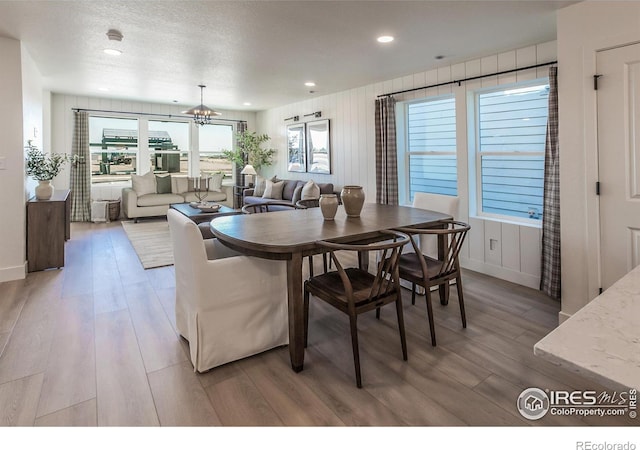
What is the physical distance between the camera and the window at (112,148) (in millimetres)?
7500

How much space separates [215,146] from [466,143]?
20.8 feet

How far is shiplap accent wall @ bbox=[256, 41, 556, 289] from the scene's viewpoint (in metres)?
3.70

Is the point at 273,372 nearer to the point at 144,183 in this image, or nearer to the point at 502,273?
the point at 502,273

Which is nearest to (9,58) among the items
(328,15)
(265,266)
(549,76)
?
(328,15)

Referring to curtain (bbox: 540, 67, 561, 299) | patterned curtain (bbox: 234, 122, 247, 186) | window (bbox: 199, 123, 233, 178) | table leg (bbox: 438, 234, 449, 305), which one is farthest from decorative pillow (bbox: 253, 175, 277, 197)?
curtain (bbox: 540, 67, 561, 299)

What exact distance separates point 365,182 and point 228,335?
4.09 meters

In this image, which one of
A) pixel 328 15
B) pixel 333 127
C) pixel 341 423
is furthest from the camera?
pixel 333 127

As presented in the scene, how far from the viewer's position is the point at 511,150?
395cm

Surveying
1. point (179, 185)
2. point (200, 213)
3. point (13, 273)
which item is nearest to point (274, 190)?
point (200, 213)

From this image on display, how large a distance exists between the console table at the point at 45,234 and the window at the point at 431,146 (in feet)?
14.5

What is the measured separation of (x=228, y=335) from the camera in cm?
219

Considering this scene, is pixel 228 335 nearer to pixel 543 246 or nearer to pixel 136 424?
pixel 136 424

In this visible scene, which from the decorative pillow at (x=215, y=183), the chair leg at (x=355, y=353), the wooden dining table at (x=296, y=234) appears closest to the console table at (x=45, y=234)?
the wooden dining table at (x=296, y=234)

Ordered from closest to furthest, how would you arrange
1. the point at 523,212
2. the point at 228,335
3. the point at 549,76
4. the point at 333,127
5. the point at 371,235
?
the point at 228,335 → the point at 371,235 → the point at 549,76 → the point at 523,212 → the point at 333,127
